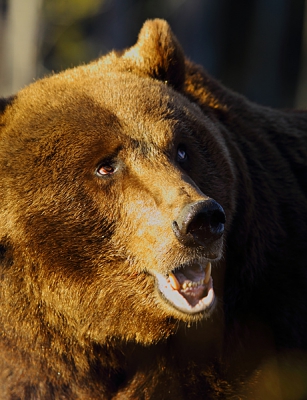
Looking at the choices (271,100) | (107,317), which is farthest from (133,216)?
(271,100)

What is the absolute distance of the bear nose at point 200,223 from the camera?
3262mm

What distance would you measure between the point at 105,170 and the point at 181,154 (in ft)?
1.53

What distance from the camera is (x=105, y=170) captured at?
12.4ft

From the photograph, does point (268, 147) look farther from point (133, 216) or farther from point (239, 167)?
point (133, 216)

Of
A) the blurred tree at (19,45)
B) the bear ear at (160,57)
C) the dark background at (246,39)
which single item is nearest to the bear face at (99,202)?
the bear ear at (160,57)

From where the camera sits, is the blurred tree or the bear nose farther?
the blurred tree

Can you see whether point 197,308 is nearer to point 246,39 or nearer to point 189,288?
point 189,288

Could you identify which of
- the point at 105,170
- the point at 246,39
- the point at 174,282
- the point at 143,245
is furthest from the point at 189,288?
the point at 246,39

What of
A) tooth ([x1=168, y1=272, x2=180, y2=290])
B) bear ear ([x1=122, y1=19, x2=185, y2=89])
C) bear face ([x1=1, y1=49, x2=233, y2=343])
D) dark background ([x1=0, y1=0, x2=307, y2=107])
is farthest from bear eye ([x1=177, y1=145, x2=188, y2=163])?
dark background ([x1=0, y1=0, x2=307, y2=107])

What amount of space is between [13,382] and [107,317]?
0.83m

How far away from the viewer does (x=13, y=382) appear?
A: 4.25 meters

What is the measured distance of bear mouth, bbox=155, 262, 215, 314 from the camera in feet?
11.3

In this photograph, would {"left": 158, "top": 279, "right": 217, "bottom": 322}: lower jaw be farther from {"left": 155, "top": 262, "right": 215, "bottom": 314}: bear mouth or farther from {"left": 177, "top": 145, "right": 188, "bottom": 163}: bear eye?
{"left": 177, "top": 145, "right": 188, "bottom": 163}: bear eye

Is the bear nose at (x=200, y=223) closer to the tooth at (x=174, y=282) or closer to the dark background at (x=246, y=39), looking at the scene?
the tooth at (x=174, y=282)
